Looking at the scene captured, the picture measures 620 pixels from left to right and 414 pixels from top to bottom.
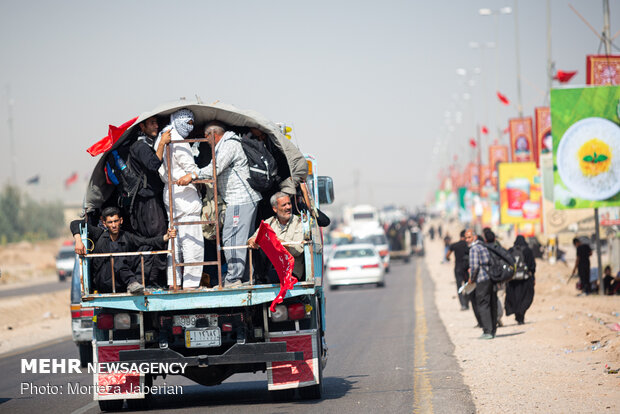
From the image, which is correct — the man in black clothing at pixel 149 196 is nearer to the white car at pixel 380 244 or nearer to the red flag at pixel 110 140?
the red flag at pixel 110 140

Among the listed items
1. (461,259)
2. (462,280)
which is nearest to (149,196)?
(462,280)

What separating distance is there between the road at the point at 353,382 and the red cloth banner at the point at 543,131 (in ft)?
46.9

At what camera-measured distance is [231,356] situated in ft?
31.1

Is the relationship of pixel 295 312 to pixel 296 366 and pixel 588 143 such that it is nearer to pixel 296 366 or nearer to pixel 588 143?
pixel 296 366

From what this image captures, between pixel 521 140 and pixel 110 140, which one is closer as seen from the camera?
pixel 110 140

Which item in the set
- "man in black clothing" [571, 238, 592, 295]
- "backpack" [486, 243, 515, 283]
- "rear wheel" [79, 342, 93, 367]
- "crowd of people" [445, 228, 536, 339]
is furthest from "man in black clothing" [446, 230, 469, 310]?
"rear wheel" [79, 342, 93, 367]

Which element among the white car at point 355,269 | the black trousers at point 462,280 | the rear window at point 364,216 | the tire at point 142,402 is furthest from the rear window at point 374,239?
the tire at point 142,402

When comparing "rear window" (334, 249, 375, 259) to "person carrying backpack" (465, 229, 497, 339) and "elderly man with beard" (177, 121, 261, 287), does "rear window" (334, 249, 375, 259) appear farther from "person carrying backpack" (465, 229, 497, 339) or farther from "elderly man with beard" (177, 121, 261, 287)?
"elderly man with beard" (177, 121, 261, 287)

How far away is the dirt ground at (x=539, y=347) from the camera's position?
9789 millimetres

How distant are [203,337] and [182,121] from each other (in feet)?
7.26

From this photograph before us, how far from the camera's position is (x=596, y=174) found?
22.6m

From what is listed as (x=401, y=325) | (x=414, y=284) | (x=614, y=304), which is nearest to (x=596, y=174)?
(x=614, y=304)

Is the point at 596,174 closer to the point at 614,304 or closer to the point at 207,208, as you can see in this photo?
the point at 614,304

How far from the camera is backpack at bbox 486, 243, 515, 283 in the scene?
16172 mm
